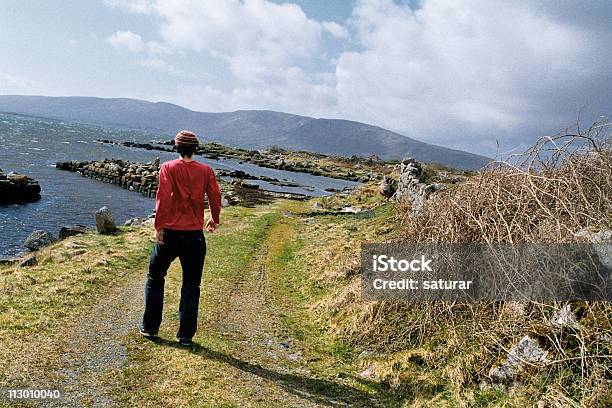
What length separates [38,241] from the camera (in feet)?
71.6

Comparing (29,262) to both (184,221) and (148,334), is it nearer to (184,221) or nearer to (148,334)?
(148,334)

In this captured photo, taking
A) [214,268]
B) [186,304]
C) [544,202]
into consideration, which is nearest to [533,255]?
[544,202]

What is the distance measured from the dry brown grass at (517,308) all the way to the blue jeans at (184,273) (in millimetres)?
3426

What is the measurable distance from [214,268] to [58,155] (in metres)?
71.5

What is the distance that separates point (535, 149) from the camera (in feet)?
29.1

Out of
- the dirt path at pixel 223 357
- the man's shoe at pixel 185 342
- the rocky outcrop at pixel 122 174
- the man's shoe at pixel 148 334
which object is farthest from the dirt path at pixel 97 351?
the rocky outcrop at pixel 122 174

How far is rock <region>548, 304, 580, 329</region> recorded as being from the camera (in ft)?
21.1

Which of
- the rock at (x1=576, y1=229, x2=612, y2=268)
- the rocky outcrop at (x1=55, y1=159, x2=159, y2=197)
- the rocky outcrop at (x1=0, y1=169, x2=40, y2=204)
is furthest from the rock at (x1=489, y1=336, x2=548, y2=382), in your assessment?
the rocky outcrop at (x1=55, y1=159, x2=159, y2=197)

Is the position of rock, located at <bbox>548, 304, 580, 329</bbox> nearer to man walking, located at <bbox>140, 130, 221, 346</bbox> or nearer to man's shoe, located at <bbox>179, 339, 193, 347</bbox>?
man walking, located at <bbox>140, 130, 221, 346</bbox>

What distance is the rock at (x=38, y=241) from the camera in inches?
845

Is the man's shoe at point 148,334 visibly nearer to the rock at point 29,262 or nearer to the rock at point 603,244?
the rock at point 603,244

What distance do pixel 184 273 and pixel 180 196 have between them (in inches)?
54.9

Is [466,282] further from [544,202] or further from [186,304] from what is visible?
[186,304]

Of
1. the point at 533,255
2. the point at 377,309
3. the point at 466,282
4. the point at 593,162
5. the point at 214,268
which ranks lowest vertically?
the point at 214,268
